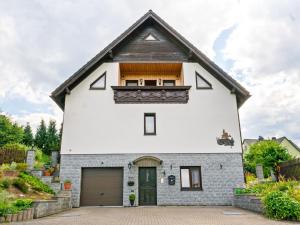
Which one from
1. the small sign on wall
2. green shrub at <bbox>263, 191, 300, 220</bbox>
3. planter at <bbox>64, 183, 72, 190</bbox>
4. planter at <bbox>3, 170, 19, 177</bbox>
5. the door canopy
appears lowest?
green shrub at <bbox>263, 191, 300, 220</bbox>

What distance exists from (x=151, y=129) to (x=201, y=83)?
13.6 ft

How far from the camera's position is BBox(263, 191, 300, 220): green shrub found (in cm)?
786

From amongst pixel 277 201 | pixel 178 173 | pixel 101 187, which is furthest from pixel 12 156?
pixel 277 201

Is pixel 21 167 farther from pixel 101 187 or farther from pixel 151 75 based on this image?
pixel 151 75

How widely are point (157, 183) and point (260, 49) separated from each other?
9139 mm

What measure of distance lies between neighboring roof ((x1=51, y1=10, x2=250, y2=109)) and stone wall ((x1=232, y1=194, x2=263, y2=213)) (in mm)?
5807

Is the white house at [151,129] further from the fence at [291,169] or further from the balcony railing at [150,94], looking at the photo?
the fence at [291,169]

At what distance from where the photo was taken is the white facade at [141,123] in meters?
13.9

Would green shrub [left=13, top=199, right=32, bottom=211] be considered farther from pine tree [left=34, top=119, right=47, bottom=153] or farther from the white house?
pine tree [left=34, top=119, right=47, bottom=153]

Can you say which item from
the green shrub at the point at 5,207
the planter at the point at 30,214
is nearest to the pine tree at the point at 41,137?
the planter at the point at 30,214

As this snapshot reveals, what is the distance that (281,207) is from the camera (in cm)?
804

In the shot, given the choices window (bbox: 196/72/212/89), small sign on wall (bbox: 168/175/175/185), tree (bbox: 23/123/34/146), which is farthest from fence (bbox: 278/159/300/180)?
tree (bbox: 23/123/34/146)

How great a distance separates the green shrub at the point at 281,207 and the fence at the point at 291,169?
5.08 metres

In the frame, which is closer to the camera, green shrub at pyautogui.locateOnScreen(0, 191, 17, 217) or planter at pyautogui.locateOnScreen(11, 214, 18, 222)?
green shrub at pyautogui.locateOnScreen(0, 191, 17, 217)
